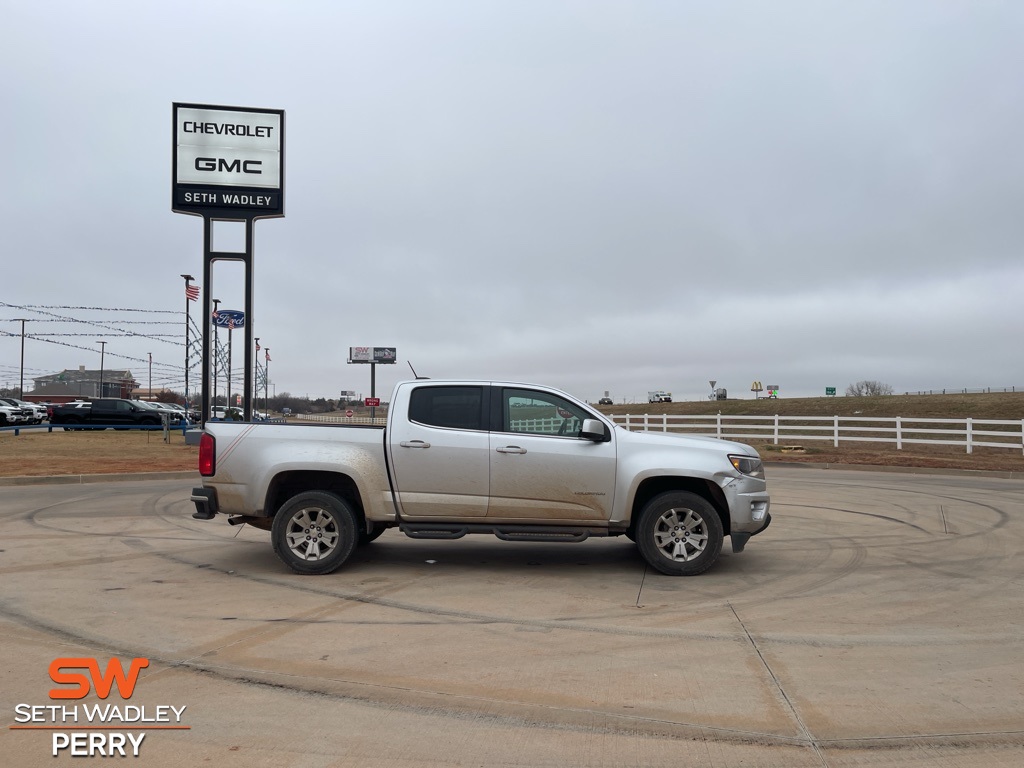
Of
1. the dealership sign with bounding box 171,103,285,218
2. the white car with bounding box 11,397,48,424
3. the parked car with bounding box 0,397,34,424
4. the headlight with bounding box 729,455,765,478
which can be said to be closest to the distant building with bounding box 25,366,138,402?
the white car with bounding box 11,397,48,424

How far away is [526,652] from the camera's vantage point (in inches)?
210

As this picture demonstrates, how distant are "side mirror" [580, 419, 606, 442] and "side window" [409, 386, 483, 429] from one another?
1012 mm

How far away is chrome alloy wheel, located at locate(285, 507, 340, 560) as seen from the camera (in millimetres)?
7734

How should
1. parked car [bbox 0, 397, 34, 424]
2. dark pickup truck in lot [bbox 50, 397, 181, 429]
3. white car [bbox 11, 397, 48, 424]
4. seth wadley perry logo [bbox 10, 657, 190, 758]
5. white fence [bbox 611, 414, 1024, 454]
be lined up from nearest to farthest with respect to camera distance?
1. seth wadley perry logo [bbox 10, 657, 190, 758]
2. white fence [bbox 611, 414, 1024, 454]
3. parked car [bbox 0, 397, 34, 424]
4. dark pickup truck in lot [bbox 50, 397, 181, 429]
5. white car [bbox 11, 397, 48, 424]

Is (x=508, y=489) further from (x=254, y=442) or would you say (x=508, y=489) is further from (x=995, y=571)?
(x=995, y=571)

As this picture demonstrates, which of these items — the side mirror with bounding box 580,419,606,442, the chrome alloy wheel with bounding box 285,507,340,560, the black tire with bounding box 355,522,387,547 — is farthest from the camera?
the black tire with bounding box 355,522,387,547

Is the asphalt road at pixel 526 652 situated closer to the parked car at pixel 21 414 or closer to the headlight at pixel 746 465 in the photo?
the headlight at pixel 746 465

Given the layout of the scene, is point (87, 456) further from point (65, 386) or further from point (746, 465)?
point (65, 386)

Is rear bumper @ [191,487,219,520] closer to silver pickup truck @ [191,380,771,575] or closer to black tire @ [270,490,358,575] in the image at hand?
silver pickup truck @ [191,380,771,575]

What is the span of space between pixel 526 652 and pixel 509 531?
234 cm

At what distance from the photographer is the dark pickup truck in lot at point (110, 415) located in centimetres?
4372

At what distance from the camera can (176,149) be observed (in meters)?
21.9

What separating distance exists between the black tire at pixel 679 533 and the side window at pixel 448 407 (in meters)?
1.86

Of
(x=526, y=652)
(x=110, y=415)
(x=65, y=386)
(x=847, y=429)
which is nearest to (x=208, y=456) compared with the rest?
(x=526, y=652)
